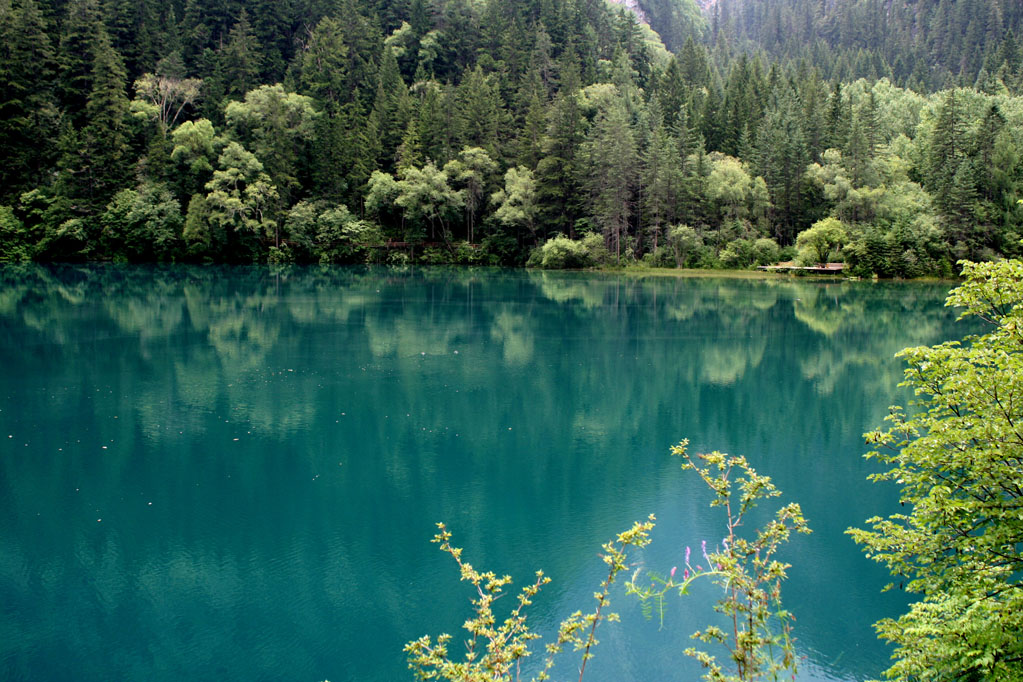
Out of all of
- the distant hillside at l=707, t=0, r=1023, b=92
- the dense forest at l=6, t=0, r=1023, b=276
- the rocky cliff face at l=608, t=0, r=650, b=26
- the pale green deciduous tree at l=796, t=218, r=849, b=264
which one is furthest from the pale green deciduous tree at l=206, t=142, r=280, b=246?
the rocky cliff face at l=608, t=0, r=650, b=26

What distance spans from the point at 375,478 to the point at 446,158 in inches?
2276

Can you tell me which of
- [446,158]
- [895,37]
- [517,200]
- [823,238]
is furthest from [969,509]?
[895,37]

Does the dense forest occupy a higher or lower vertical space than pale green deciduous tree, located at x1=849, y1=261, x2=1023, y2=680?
higher

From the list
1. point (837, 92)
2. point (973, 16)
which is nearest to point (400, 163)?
point (837, 92)

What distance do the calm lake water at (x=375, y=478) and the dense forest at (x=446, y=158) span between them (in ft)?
105

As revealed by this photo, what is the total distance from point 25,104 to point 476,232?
130ft

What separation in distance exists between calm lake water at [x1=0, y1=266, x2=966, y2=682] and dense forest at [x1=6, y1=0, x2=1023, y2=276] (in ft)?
105

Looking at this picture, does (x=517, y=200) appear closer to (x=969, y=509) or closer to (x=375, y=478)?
(x=375, y=478)

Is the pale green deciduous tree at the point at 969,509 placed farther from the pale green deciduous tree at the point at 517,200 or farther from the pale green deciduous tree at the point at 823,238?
the pale green deciduous tree at the point at 517,200

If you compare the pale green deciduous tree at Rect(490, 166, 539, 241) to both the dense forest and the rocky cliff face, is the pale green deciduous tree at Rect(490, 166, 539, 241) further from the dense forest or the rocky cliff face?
the rocky cliff face

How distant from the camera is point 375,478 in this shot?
12.5m

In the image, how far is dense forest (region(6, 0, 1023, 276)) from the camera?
2258 inches

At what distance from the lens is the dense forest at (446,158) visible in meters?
57.3

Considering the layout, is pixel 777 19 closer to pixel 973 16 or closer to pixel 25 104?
pixel 973 16
